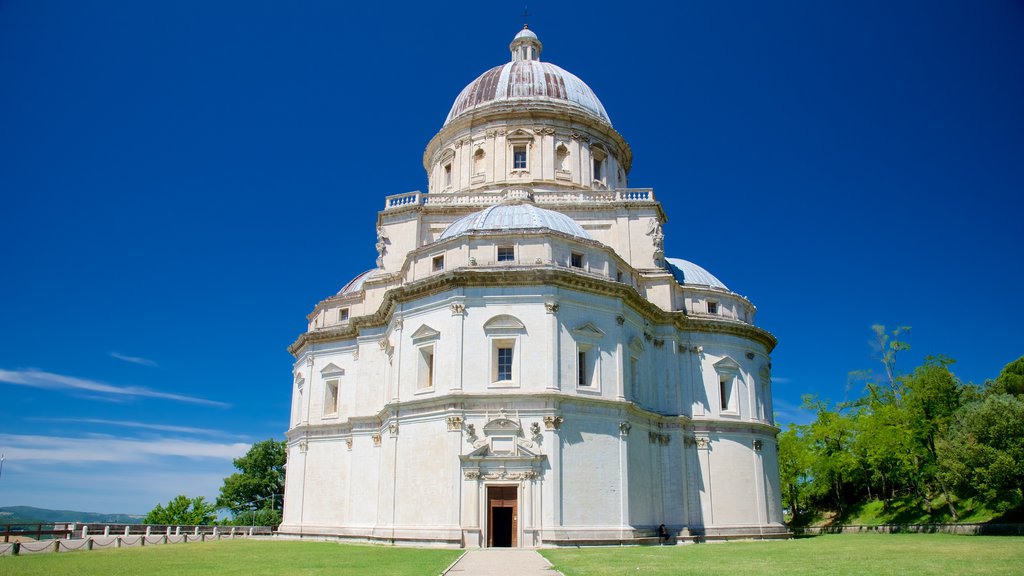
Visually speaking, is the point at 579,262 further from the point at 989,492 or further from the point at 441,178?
the point at 989,492

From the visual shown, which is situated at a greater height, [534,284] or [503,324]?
[534,284]

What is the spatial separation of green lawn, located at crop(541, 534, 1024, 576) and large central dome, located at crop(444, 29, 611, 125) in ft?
94.0

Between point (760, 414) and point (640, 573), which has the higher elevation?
point (760, 414)

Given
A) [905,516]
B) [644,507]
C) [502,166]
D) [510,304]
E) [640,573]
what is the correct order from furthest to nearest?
[905,516] < [502,166] < [644,507] < [510,304] < [640,573]

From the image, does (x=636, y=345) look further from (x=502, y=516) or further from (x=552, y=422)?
(x=502, y=516)

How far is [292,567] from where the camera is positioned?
21281 mm

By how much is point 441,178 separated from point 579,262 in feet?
56.3

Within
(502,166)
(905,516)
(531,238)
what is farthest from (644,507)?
(905,516)

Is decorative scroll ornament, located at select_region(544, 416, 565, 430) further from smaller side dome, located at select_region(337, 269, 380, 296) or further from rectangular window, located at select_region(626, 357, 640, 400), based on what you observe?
smaller side dome, located at select_region(337, 269, 380, 296)

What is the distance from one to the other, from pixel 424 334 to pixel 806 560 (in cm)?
1792

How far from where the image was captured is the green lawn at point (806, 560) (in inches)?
773

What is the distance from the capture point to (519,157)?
4631cm

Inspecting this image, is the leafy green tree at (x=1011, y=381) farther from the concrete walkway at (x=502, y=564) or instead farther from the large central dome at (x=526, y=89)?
the concrete walkway at (x=502, y=564)

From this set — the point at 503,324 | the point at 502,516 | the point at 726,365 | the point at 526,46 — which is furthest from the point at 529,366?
the point at 526,46
